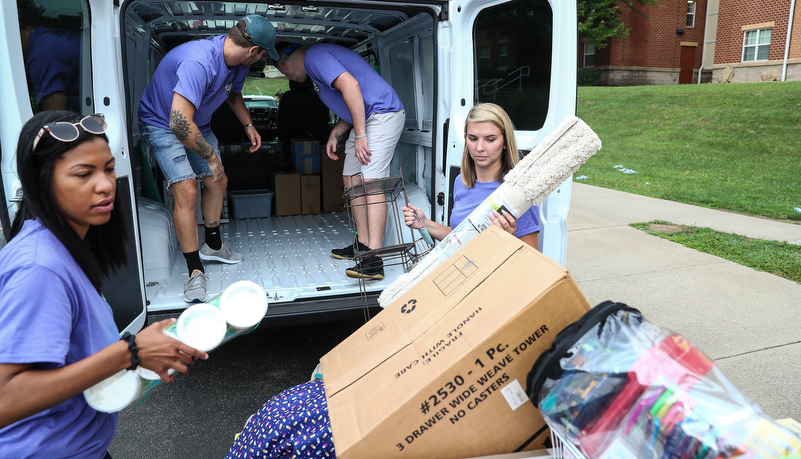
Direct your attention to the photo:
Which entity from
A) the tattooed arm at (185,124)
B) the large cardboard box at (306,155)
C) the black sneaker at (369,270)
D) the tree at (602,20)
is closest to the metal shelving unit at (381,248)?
the black sneaker at (369,270)

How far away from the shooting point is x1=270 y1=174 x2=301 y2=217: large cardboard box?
19.4ft

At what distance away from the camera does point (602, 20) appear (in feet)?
76.4

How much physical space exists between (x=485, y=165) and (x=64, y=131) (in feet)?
5.98

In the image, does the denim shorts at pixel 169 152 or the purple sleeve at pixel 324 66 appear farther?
the purple sleeve at pixel 324 66

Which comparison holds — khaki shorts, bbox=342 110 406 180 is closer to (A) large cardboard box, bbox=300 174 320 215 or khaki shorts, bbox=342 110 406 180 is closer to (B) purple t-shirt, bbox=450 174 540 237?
(B) purple t-shirt, bbox=450 174 540 237

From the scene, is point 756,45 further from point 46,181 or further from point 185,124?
point 46,181

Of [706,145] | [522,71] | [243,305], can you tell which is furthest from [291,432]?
[706,145]

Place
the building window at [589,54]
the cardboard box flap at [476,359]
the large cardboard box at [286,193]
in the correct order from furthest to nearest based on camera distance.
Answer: the building window at [589,54] → the large cardboard box at [286,193] → the cardboard box flap at [476,359]

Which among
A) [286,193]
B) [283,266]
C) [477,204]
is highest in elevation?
[477,204]

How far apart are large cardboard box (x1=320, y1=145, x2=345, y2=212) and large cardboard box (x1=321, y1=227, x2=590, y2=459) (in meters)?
4.63

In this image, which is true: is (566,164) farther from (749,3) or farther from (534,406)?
(749,3)

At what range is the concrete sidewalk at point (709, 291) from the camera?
339cm

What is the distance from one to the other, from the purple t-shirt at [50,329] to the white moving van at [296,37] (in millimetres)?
1300

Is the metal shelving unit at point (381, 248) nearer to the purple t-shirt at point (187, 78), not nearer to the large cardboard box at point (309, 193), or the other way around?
the purple t-shirt at point (187, 78)
